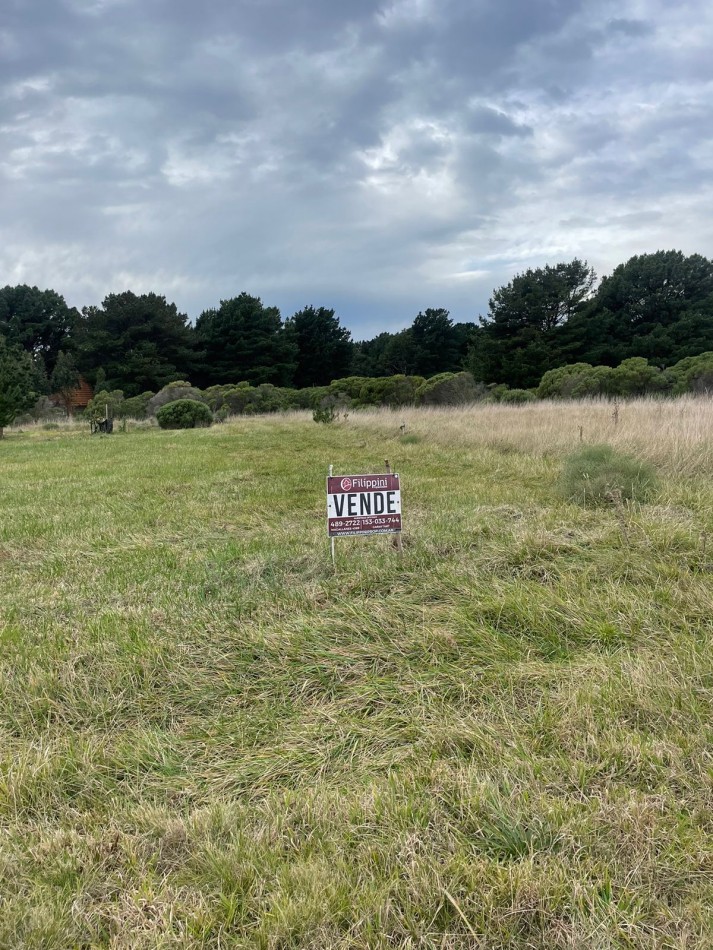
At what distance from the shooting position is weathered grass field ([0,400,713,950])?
59.9 inches

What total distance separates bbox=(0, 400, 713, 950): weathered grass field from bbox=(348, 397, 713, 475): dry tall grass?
111 inches

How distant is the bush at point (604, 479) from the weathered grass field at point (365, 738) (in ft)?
2.15

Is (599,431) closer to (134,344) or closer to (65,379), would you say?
(134,344)

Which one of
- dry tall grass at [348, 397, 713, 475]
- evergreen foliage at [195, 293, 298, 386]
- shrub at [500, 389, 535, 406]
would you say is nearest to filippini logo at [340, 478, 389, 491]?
dry tall grass at [348, 397, 713, 475]

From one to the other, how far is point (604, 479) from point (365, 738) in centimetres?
447

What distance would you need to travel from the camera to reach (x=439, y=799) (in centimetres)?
189

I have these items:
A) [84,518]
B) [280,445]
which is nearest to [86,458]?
[280,445]

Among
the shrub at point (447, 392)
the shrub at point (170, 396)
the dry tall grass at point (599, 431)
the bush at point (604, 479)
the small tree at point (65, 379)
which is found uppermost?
the small tree at point (65, 379)

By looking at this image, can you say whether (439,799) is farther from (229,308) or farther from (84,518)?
(229,308)

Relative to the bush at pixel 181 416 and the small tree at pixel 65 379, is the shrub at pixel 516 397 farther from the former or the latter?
the small tree at pixel 65 379

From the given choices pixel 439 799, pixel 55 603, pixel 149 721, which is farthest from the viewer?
pixel 55 603

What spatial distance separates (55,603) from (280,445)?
10917mm

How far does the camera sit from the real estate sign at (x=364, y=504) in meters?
3.96

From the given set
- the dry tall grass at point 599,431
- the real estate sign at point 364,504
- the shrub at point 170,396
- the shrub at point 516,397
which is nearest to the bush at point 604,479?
the dry tall grass at point 599,431
